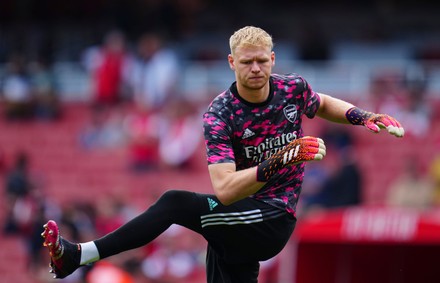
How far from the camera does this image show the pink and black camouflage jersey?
7.60m

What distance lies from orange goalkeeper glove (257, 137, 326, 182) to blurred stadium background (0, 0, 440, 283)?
3.94 m

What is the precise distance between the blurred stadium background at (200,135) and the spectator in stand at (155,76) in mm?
187

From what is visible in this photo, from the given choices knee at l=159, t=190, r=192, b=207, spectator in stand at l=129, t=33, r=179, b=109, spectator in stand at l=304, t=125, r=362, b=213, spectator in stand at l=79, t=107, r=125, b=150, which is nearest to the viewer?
knee at l=159, t=190, r=192, b=207

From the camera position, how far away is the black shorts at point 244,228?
7770 millimetres

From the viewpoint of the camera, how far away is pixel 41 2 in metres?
23.5

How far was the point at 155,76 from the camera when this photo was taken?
17.7 meters

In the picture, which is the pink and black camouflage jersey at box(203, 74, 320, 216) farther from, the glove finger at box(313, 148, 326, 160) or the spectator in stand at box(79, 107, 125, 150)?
the spectator in stand at box(79, 107, 125, 150)

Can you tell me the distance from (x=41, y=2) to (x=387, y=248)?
13.3 m

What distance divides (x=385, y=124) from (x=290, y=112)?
65cm

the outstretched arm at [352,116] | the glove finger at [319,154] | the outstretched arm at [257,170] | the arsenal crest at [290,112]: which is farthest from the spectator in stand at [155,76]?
the glove finger at [319,154]

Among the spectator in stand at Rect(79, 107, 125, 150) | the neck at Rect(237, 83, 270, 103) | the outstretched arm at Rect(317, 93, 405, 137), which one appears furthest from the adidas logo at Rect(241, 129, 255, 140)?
the spectator in stand at Rect(79, 107, 125, 150)

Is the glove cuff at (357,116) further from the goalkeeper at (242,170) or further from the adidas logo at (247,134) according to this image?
the adidas logo at (247,134)

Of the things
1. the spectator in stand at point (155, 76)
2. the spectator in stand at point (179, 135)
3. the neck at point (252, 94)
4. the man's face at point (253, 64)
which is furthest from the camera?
the spectator in stand at point (155, 76)

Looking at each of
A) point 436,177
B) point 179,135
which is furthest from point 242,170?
point 179,135
